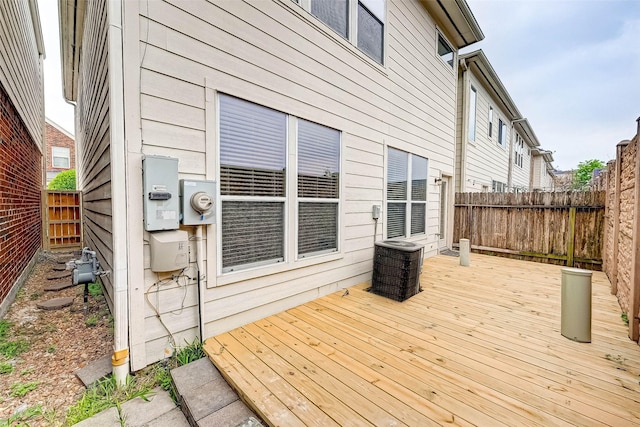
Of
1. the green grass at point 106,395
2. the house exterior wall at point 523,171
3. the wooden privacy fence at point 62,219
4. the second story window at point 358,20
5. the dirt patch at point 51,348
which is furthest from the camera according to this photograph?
the house exterior wall at point 523,171

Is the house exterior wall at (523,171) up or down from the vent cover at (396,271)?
up

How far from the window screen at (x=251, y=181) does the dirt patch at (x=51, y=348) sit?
57.6 inches

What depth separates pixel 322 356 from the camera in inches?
87.8

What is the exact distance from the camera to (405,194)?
211 inches

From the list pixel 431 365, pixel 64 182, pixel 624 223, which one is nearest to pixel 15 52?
pixel 431 365

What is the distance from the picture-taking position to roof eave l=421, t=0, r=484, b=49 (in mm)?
5602

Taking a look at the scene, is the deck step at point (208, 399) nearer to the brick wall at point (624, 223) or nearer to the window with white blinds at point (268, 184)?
the window with white blinds at point (268, 184)

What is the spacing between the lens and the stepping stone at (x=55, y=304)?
11.4ft

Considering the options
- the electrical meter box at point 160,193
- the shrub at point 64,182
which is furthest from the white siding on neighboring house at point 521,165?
the shrub at point 64,182

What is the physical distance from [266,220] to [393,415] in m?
2.05

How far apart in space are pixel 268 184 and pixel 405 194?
3336mm

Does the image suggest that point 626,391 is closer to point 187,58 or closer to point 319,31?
point 187,58

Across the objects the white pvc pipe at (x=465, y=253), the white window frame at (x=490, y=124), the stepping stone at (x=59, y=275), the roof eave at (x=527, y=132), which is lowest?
the stepping stone at (x=59, y=275)

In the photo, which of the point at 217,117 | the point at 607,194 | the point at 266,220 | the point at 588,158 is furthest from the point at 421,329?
the point at 588,158
